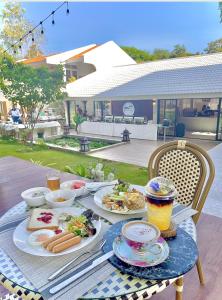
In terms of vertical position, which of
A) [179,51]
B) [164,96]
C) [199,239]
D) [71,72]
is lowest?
[199,239]

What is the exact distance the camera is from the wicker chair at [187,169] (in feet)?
6.63

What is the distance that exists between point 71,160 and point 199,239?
5.83 meters

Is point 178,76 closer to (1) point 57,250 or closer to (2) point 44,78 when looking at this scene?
(2) point 44,78

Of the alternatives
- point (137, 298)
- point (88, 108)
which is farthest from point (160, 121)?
point (137, 298)

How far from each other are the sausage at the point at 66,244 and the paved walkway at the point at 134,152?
622 cm

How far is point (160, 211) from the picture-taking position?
50.3 inches

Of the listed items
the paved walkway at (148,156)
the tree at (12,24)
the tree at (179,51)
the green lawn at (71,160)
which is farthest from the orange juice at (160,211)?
the tree at (179,51)

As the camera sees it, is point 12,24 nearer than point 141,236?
No

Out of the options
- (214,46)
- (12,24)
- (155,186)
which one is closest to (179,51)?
(214,46)

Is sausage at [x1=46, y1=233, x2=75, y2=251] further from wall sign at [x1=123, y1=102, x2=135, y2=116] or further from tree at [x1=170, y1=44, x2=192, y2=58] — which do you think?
tree at [x1=170, y1=44, x2=192, y2=58]

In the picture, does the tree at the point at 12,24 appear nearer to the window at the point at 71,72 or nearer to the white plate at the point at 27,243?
the window at the point at 71,72

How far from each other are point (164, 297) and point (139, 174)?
4.36 m

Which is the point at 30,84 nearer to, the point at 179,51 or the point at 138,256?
the point at 138,256

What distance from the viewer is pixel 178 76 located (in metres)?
13.0
